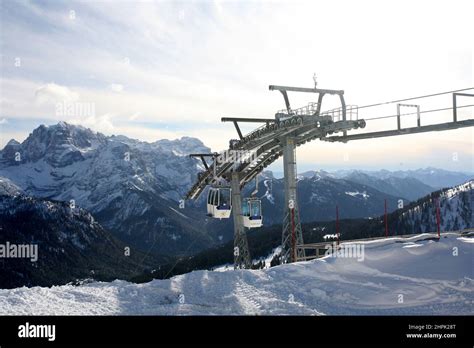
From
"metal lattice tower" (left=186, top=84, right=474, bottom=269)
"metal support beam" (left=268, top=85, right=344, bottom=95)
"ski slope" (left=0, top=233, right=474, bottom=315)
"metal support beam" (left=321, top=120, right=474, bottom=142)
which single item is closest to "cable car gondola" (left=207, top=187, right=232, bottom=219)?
"metal lattice tower" (left=186, top=84, right=474, bottom=269)

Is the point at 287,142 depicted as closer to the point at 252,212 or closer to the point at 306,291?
the point at 252,212

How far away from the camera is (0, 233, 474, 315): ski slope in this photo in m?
19.2

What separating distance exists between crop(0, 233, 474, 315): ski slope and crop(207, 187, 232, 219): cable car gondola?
17.7m

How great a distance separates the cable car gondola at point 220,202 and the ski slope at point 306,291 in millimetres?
17749

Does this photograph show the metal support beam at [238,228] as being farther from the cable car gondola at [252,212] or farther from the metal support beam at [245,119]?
the metal support beam at [245,119]

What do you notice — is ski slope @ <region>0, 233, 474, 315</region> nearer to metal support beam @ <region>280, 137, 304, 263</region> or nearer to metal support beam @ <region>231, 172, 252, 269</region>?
metal support beam @ <region>280, 137, 304, 263</region>

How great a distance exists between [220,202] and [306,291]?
867 inches

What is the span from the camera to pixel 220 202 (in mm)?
43000

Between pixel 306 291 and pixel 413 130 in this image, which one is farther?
pixel 413 130

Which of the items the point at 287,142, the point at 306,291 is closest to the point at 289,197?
the point at 287,142
